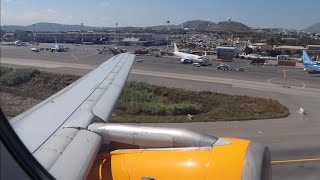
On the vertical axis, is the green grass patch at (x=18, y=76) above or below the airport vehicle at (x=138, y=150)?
below

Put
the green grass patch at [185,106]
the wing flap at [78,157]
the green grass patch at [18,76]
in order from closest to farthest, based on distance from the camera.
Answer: the wing flap at [78,157] → the green grass patch at [185,106] → the green grass patch at [18,76]

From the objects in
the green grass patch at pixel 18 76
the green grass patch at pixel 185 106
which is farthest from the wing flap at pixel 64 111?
the green grass patch at pixel 18 76

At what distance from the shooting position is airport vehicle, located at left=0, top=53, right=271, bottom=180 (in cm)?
487

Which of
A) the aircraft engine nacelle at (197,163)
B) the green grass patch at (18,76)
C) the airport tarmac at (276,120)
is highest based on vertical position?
the aircraft engine nacelle at (197,163)

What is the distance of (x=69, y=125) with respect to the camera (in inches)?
267

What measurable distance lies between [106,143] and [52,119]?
A: 1666mm

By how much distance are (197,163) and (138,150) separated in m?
1.07

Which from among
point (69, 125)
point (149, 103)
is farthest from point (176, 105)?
point (69, 125)

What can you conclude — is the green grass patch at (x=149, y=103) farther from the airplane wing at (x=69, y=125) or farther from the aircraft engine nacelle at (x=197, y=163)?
the aircraft engine nacelle at (x=197, y=163)

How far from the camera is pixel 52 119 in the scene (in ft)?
23.8

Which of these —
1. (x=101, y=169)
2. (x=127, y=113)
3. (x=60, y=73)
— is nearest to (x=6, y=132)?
(x=101, y=169)

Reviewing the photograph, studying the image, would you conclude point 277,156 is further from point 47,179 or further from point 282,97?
point 282,97

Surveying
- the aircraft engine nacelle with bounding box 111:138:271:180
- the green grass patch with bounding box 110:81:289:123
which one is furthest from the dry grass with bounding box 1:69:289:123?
the aircraft engine nacelle with bounding box 111:138:271:180

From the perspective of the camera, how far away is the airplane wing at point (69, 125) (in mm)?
4907
